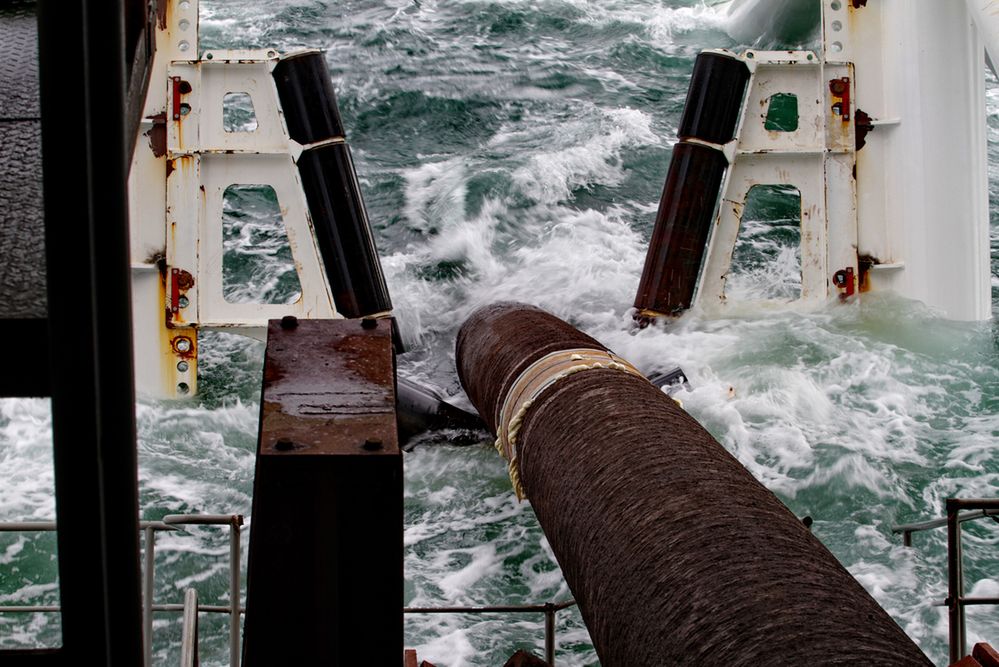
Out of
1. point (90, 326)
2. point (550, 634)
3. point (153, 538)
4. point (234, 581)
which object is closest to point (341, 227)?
point (550, 634)

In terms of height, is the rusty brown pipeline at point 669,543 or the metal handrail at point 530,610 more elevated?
the rusty brown pipeline at point 669,543

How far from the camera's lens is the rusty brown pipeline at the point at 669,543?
1.80m

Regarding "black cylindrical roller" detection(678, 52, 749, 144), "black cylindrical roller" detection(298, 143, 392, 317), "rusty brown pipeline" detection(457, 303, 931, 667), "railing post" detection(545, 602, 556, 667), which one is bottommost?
"railing post" detection(545, 602, 556, 667)

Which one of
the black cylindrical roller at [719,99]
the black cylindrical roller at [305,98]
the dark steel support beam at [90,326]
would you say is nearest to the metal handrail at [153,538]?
the dark steel support beam at [90,326]

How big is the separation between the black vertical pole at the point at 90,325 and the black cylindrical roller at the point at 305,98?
Result: 200 inches

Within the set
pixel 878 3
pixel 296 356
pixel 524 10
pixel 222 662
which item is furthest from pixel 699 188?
pixel 524 10

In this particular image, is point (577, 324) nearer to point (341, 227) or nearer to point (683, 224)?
point (683, 224)

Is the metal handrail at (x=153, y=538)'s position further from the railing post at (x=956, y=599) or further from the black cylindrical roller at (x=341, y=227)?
the black cylindrical roller at (x=341, y=227)

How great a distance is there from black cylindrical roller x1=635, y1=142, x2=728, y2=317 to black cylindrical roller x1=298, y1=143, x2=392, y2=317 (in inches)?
62.0

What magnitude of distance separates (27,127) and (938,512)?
5.17 meters

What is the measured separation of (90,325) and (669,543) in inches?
59.3

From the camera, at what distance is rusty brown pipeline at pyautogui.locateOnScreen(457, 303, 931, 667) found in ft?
5.92

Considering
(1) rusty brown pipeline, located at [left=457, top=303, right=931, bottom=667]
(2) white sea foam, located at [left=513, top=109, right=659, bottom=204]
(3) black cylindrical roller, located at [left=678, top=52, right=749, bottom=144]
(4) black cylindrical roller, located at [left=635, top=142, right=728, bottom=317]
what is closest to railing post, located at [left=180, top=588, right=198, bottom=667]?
(1) rusty brown pipeline, located at [left=457, top=303, right=931, bottom=667]

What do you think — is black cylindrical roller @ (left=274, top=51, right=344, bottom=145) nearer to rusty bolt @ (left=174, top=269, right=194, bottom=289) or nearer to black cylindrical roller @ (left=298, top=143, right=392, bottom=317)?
black cylindrical roller @ (left=298, top=143, right=392, bottom=317)
